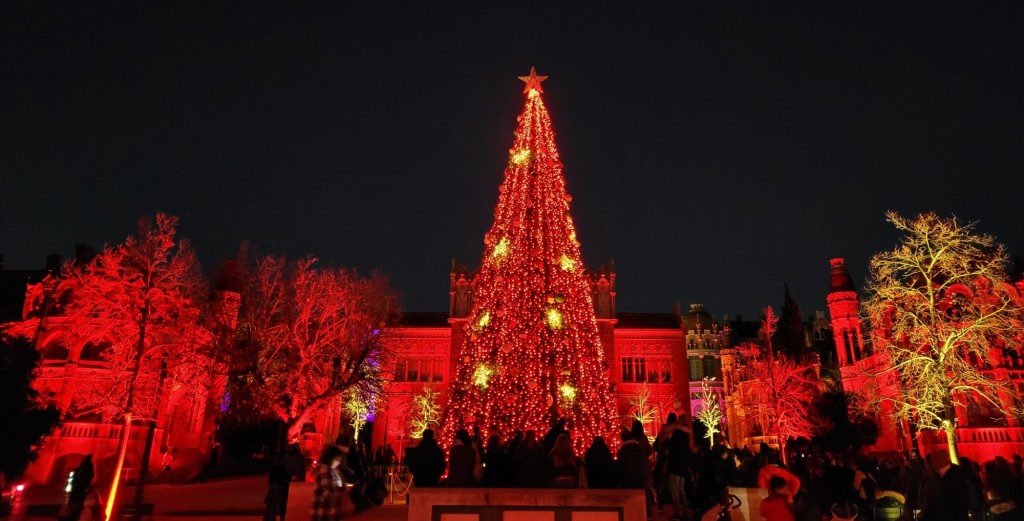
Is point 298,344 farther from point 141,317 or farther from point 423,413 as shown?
point 423,413

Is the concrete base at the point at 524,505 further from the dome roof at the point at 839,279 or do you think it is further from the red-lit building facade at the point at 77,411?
the dome roof at the point at 839,279

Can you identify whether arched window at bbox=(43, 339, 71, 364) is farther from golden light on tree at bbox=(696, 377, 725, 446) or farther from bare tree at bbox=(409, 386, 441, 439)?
golden light on tree at bbox=(696, 377, 725, 446)

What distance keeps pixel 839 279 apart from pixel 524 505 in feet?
141

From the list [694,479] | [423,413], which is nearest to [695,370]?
[423,413]

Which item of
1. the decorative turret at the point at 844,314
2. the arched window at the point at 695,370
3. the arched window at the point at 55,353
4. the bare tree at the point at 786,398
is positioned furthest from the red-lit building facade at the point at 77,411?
the arched window at the point at 695,370

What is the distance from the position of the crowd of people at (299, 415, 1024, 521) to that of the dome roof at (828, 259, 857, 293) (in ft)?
110

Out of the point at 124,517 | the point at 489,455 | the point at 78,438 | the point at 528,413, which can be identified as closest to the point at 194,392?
the point at 78,438

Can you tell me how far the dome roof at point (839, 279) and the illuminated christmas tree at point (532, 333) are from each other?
102 ft

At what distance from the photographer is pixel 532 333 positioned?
19.9 metres

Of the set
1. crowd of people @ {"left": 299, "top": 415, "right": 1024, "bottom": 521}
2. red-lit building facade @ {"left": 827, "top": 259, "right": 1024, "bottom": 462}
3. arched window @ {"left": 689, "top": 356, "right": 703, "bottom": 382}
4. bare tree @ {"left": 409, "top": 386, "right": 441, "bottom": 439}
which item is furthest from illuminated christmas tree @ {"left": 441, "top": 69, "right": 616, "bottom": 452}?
arched window @ {"left": 689, "top": 356, "right": 703, "bottom": 382}

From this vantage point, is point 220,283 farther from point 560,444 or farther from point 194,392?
point 560,444

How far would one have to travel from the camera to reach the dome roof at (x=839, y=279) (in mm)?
43688

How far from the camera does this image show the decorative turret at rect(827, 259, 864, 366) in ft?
139

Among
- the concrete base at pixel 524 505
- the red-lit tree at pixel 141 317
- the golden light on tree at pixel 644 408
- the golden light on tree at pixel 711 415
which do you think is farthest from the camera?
the golden light on tree at pixel 711 415
